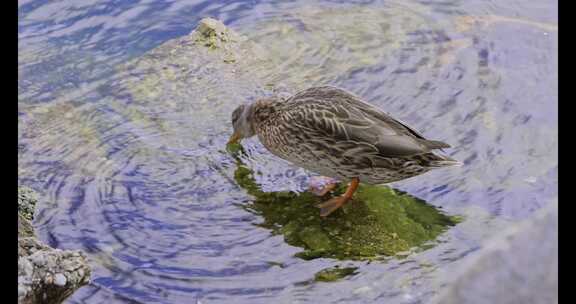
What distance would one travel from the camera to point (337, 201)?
5707mm

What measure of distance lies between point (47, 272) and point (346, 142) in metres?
2.36

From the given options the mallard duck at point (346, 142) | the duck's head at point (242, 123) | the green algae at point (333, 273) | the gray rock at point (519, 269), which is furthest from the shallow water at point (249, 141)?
the gray rock at point (519, 269)

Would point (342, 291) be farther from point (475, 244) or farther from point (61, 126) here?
point (61, 126)

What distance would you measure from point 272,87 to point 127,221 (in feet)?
7.29

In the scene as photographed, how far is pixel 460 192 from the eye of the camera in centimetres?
575

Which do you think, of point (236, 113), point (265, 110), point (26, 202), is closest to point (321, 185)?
point (265, 110)

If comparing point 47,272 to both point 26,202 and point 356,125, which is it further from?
point 356,125

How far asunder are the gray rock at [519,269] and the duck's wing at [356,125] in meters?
3.39

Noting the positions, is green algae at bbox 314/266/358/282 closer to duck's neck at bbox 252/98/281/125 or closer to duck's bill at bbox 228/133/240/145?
duck's neck at bbox 252/98/281/125

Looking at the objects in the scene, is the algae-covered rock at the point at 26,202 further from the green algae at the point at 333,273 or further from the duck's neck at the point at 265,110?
the green algae at the point at 333,273

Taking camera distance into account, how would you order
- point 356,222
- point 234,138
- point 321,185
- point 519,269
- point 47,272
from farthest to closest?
point 234,138, point 321,185, point 356,222, point 47,272, point 519,269

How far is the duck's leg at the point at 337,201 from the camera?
5645 mm

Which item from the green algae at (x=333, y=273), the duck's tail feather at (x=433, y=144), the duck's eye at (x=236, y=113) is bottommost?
the green algae at (x=333, y=273)
